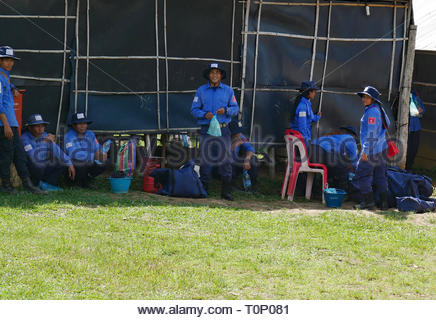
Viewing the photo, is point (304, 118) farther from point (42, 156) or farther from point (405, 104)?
point (42, 156)

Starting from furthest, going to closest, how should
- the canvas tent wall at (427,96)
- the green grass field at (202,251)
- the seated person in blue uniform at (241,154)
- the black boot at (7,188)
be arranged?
the canvas tent wall at (427,96), the seated person in blue uniform at (241,154), the black boot at (7,188), the green grass field at (202,251)

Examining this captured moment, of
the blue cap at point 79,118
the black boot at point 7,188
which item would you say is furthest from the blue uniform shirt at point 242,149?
the black boot at point 7,188

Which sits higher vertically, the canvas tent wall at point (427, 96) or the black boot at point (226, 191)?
the canvas tent wall at point (427, 96)

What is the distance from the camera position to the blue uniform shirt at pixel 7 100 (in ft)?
25.2

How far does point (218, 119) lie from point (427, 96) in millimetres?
5730

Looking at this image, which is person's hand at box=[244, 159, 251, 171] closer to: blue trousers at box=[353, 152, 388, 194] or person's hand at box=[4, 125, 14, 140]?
blue trousers at box=[353, 152, 388, 194]

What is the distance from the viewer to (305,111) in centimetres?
935

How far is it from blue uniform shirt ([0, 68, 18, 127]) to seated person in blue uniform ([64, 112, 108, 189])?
3.27ft

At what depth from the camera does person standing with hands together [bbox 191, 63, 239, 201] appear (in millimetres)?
8562

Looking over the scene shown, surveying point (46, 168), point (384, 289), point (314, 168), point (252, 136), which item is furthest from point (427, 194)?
point (46, 168)

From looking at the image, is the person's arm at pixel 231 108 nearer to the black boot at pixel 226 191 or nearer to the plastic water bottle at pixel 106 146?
the black boot at pixel 226 191

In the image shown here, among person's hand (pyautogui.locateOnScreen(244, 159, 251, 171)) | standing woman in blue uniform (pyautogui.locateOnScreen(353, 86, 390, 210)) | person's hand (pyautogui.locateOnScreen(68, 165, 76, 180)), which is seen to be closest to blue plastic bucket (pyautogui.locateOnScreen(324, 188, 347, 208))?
standing woman in blue uniform (pyautogui.locateOnScreen(353, 86, 390, 210))

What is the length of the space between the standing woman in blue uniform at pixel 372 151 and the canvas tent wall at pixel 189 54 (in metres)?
2.21

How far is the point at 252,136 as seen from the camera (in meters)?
10.1
